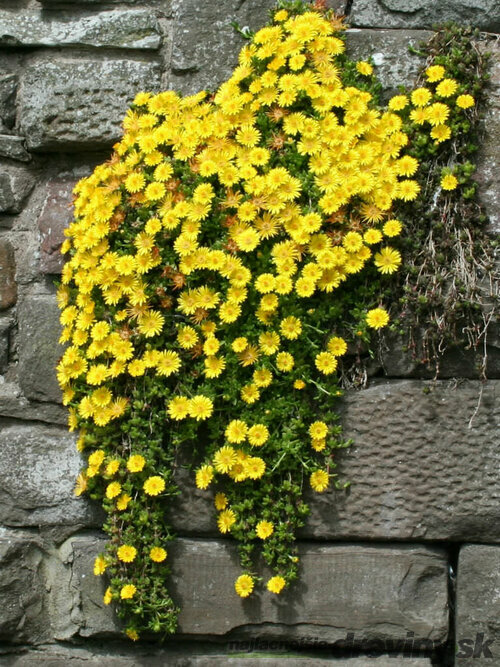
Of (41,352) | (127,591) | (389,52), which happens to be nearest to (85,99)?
(41,352)

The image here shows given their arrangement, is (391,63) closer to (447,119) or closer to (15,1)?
(447,119)

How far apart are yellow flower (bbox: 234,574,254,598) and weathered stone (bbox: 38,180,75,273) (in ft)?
3.78

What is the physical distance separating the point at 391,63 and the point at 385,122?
225 mm

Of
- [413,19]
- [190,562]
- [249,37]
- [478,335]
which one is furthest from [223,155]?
[190,562]

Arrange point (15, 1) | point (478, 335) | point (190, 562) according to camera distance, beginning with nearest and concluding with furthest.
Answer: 1. point (478, 335)
2. point (190, 562)
3. point (15, 1)

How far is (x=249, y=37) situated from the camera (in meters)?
2.50

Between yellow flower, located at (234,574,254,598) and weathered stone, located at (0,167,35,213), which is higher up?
weathered stone, located at (0,167,35,213)

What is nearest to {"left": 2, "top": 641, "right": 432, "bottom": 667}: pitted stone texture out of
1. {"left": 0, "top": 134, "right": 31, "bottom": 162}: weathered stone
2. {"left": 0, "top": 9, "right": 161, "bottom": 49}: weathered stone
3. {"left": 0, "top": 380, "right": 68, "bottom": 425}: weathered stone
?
{"left": 0, "top": 380, "right": 68, "bottom": 425}: weathered stone

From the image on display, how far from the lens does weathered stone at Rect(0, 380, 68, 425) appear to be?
8.51 ft

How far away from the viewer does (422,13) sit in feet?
8.18

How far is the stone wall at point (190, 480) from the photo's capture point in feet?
7.82

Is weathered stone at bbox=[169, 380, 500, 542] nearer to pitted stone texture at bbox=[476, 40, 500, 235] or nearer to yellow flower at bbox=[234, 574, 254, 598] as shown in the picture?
yellow flower at bbox=[234, 574, 254, 598]

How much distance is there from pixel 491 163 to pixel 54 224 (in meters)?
1.41

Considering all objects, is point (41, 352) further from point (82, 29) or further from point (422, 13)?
point (422, 13)
